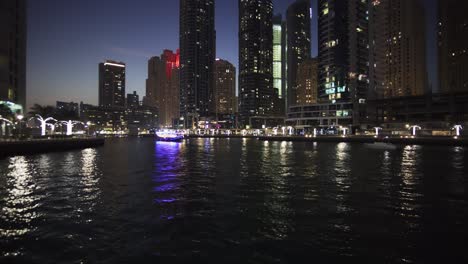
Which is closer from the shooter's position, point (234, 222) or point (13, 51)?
point (234, 222)

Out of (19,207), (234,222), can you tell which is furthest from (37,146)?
(234,222)

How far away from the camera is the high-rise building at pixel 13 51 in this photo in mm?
76438

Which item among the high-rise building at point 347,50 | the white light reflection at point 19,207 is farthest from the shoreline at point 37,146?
the high-rise building at point 347,50

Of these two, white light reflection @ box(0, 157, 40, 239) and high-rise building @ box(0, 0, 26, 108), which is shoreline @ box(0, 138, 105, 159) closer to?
high-rise building @ box(0, 0, 26, 108)

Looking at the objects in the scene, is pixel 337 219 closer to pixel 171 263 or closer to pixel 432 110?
pixel 171 263

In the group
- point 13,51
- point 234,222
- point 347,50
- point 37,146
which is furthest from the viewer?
point 347,50

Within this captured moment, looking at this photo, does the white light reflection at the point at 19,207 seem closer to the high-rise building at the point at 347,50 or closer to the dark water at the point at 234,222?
the dark water at the point at 234,222

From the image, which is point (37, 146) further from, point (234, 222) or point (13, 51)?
point (234, 222)

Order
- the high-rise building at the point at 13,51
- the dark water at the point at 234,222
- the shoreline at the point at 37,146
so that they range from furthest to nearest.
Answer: the high-rise building at the point at 13,51 < the shoreline at the point at 37,146 < the dark water at the point at 234,222

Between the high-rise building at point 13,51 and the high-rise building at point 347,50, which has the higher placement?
the high-rise building at point 347,50

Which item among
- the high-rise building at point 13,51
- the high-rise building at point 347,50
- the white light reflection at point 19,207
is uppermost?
the high-rise building at point 347,50

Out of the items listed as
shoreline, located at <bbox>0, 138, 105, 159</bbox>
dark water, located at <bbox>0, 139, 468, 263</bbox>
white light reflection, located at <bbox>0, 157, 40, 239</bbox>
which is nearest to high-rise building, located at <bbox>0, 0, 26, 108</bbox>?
shoreline, located at <bbox>0, 138, 105, 159</bbox>

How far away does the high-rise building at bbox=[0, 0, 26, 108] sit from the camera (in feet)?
251

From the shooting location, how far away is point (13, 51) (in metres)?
82.9
